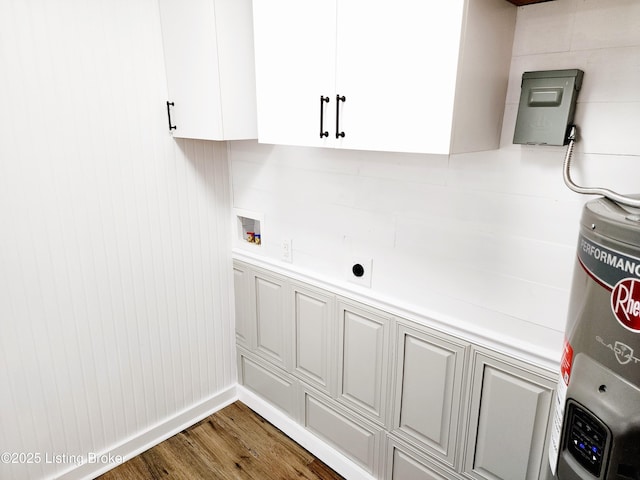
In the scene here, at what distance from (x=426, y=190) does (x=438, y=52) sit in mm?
554

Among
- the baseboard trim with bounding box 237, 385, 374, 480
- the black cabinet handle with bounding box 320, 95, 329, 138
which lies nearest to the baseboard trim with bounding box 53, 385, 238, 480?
the baseboard trim with bounding box 237, 385, 374, 480

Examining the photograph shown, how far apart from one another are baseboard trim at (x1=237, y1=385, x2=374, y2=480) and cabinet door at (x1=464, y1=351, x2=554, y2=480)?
0.66 meters

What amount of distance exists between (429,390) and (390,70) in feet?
3.96

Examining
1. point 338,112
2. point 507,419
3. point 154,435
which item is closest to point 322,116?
point 338,112

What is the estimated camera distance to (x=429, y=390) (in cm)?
166

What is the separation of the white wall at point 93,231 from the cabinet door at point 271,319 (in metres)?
0.30

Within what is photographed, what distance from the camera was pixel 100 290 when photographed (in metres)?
1.95

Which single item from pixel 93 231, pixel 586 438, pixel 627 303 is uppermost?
pixel 627 303

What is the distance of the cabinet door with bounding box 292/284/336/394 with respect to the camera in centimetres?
200

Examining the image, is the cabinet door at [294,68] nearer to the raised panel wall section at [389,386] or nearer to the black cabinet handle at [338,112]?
the black cabinet handle at [338,112]

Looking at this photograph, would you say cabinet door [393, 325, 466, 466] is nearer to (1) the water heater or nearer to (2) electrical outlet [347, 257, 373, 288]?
(2) electrical outlet [347, 257, 373, 288]

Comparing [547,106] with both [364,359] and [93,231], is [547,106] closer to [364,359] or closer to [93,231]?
[364,359]

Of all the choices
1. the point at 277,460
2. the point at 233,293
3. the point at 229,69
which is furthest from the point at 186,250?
the point at 277,460

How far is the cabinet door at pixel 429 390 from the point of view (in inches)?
62.1
